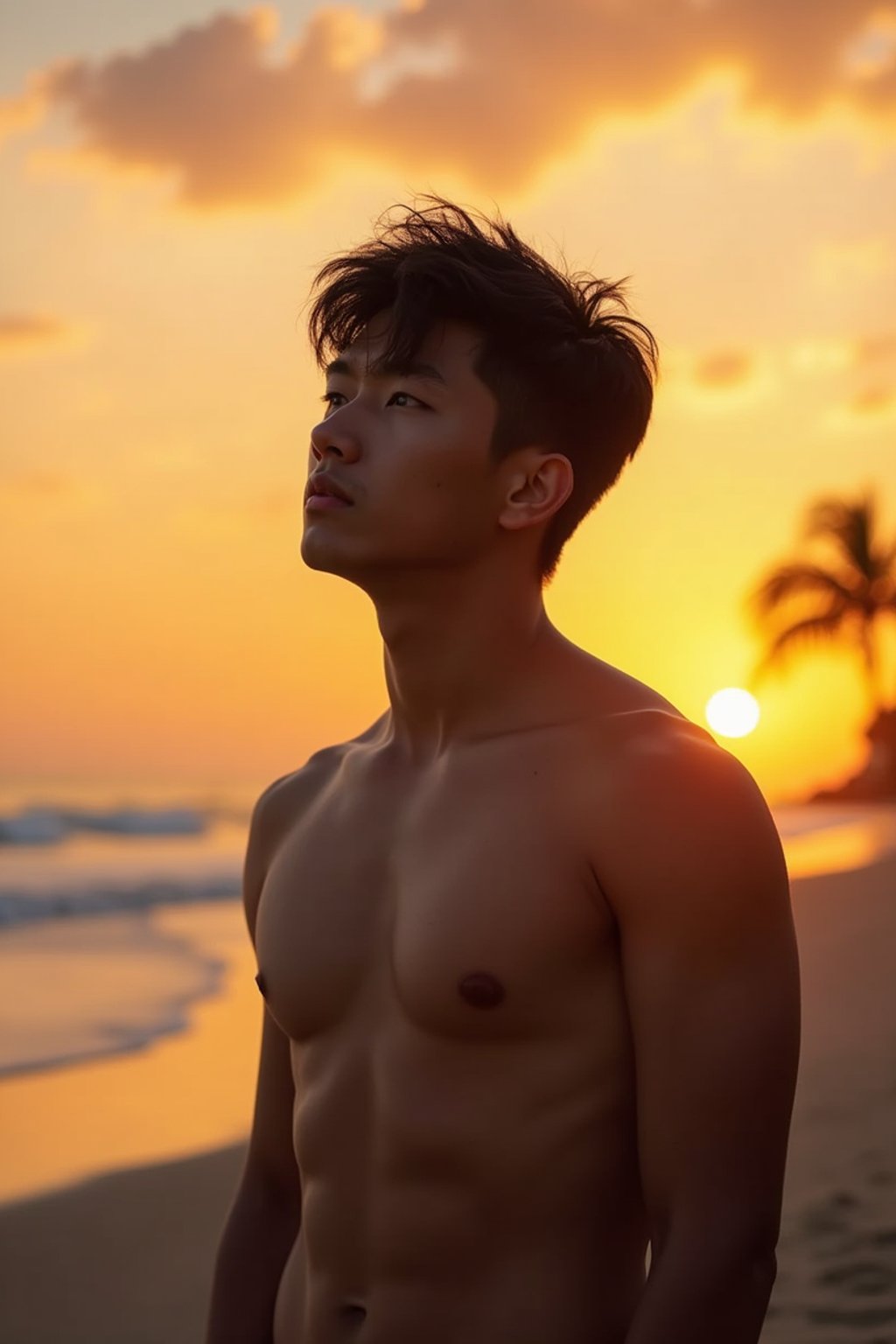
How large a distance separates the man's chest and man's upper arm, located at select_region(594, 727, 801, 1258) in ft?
0.33

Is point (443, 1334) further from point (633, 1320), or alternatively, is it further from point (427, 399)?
point (427, 399)

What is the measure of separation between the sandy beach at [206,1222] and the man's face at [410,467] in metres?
2.33

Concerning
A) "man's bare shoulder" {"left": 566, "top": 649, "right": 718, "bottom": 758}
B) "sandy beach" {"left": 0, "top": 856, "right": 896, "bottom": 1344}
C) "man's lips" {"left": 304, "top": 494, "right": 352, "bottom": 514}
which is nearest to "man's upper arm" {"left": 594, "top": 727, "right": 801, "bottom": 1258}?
"man's bare shoulder" {"left": 566, "top": 649, "right": 718, "bottom": 758}

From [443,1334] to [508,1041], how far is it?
1.13 ft

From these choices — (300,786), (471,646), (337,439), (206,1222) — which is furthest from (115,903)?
(337,439)

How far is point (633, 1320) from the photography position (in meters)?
1.60

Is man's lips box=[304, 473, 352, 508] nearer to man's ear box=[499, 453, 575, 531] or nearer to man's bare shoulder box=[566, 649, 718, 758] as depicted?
man's ear box=[499, 453, 575, 531]

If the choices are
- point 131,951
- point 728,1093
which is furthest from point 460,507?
point 131,951

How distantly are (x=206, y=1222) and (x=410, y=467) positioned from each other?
134 inches

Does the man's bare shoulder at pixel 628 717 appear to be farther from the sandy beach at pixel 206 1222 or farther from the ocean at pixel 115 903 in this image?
the ocean at pixel 115 903

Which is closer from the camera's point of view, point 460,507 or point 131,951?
point 460,507

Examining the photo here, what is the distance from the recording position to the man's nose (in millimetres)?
1922

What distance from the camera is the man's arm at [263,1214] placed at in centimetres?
208

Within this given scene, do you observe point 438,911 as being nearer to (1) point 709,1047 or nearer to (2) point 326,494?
(1) point 709,1047
